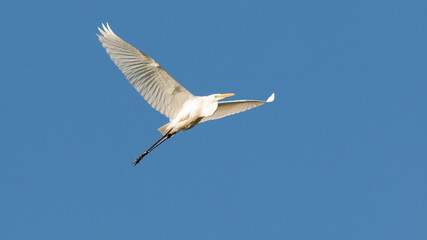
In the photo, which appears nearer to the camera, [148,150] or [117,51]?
[117,51]

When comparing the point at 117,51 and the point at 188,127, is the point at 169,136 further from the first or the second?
the point at 117,51

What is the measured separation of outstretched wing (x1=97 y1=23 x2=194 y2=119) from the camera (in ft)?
46.6

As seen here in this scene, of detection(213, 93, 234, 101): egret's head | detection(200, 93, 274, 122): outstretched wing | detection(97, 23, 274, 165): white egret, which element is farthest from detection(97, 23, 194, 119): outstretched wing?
detection(200, 93, 274, 122): outstretched wing

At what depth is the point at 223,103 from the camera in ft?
50.8

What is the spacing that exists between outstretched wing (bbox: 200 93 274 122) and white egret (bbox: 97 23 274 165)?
0.10 metres

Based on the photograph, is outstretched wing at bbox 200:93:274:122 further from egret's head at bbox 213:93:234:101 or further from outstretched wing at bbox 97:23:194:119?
outstretched wing at bbox 97:23:194:119

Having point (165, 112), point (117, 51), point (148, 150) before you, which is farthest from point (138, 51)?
point (148, 150)

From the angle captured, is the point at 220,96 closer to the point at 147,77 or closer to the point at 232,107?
the point at 232,107

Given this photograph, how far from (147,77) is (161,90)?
437 mm

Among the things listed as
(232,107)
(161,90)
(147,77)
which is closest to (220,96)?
(232,107)

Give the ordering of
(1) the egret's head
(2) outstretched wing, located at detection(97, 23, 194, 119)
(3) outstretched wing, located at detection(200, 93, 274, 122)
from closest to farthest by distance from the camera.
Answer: (2) outstretched wing, located at detection(97, 23, 194, 119) < (1) the egret's head < (3) outstretched wing, located at detection(200, 93, 274, 122)

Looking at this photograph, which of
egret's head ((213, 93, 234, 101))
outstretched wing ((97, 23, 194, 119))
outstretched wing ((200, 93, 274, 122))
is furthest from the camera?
outstretched wing ((200, 93, 274, 122))

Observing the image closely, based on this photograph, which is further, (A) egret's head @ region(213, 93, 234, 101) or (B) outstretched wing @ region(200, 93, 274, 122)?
(B) outstretched wing @ region(200, 93, 274, 122)

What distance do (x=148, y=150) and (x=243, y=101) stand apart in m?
2.34
